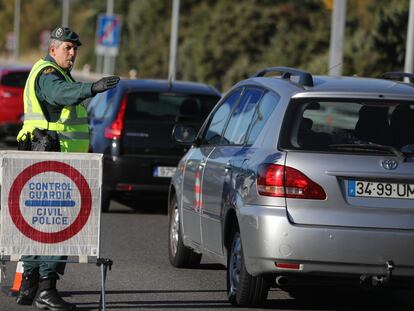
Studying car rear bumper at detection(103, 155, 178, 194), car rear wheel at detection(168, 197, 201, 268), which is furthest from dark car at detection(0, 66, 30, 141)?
car rear wheel at detection(168, 197, 201, 268)

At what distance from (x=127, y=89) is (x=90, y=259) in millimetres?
→ 7616

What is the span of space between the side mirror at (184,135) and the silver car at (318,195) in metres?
1.55

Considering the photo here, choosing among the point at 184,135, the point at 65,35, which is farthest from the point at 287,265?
the point at 184,135

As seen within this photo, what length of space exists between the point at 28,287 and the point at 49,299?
302 millimetres

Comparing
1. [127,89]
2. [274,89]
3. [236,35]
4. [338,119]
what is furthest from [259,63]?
[274,89]

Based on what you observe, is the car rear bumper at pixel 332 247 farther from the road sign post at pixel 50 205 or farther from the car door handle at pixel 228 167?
the road sign post at pixel 50 205

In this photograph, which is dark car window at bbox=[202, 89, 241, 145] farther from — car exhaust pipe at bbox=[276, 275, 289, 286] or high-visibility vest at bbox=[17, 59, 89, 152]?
car exhaust pipe at bbox=[276, 275, 289, 286]

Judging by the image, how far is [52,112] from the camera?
29.9 ft

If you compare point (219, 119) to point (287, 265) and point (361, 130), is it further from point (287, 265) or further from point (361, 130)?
point (287, 265)

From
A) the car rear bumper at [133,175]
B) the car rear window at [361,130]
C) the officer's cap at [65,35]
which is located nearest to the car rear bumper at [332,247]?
the car rear window at [361,130]

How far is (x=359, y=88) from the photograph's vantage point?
9.02 metres

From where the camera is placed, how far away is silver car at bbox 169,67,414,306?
8.37 metres

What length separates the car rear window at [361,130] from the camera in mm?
8625

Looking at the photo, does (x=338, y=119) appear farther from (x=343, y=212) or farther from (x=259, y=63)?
(x=259, y=63)
